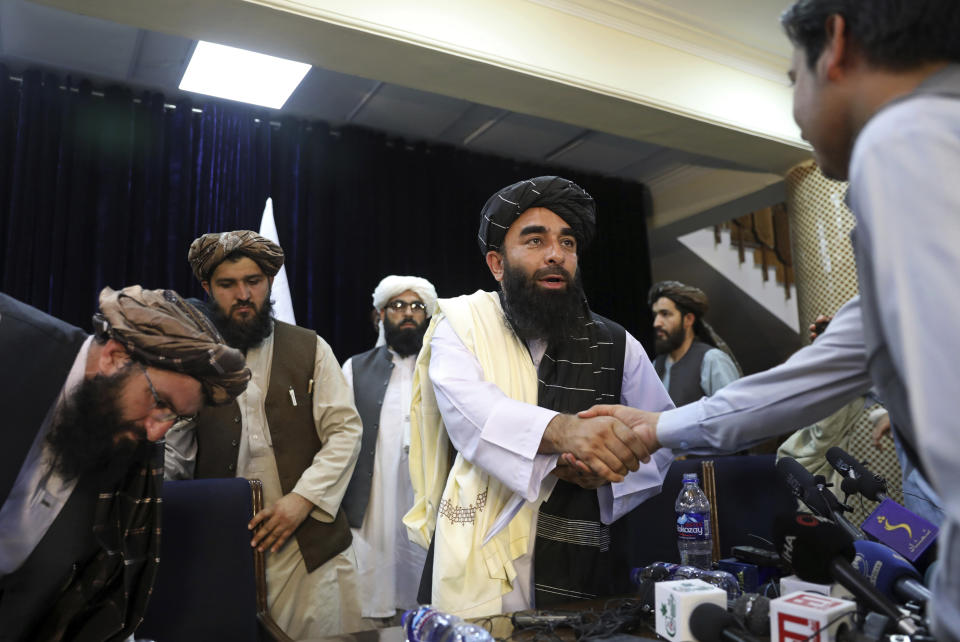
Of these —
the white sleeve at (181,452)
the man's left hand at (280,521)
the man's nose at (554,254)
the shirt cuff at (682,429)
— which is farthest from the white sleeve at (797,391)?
the white sleeve at (181,452)

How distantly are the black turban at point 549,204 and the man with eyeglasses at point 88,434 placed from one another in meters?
0.83

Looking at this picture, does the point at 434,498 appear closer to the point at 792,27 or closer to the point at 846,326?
the point at 846,326

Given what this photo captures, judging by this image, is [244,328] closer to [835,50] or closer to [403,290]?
[403,290]

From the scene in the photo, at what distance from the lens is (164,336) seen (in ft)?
4.30

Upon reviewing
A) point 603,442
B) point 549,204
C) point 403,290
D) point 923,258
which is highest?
point 403,290

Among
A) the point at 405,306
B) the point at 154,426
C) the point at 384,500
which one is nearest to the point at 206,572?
the point at 154,426

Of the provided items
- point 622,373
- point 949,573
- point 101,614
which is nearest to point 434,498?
point 622,373

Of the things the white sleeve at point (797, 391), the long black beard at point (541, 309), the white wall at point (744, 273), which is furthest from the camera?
the white wall at point (744, 273)

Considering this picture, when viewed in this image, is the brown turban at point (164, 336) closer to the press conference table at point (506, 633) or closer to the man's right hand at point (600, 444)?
the press conference table at point (506, 633)

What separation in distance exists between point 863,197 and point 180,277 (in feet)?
16.2

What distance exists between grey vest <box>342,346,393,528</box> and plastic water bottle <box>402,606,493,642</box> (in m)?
2.16

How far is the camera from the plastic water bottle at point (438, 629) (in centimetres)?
107

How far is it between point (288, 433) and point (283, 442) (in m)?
0.03

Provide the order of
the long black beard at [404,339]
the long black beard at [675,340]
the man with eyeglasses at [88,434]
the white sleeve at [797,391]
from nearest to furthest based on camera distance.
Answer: the white sleeve at [797,391], the man with eyeglasses at [88,434], the long black beard at [404,339], the long black beard at [675,340]
